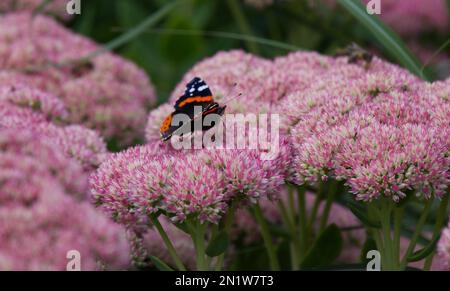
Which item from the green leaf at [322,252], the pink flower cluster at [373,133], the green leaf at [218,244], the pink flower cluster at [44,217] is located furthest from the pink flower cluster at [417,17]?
the pink flower cluster at [44,217]

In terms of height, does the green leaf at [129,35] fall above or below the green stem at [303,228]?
above

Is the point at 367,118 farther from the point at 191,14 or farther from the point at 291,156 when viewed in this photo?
the point at 191,14

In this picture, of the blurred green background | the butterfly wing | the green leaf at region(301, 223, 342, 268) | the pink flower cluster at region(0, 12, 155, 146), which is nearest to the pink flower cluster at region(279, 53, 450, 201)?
the butterfly wing

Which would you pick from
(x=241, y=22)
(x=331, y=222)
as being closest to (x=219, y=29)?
(x=241, y=22)

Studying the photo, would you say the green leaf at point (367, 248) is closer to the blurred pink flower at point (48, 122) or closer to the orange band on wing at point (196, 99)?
the orange band on wing at point (196, 99)

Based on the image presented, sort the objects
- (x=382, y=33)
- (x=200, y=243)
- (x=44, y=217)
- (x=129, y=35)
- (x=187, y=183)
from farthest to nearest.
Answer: (x=129, y=35) → (x=382, y=33) → (x=200, y=243) → (x=187, y=183) → (x=44, y=217)

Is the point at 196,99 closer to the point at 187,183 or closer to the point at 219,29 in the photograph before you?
the point at 187,183

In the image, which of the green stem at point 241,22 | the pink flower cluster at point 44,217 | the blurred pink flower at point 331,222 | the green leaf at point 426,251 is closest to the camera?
the pink flower cluster at point 44,217
